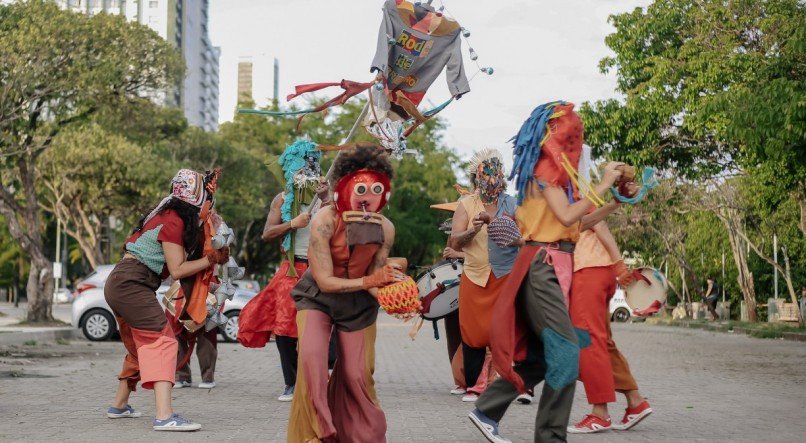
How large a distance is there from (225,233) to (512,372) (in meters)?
4.44

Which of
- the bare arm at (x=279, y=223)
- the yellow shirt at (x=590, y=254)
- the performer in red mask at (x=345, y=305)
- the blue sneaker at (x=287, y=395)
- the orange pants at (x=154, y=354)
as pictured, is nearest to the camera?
the performer in red mask at (x=345, y=305)

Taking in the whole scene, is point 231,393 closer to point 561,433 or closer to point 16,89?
point 561,433

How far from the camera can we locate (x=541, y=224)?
266 inches

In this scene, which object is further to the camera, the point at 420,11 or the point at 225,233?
the point at 225,233

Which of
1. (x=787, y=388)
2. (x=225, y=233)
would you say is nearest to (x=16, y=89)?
(x=225, y=233)

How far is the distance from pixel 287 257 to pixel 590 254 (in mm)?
3429

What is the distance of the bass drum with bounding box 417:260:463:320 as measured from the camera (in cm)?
1067

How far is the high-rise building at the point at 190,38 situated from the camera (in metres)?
136

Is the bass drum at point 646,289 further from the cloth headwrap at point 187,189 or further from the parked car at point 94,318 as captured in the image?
the parked car at point 94,318

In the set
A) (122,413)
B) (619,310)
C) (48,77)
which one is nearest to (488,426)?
(122,413)

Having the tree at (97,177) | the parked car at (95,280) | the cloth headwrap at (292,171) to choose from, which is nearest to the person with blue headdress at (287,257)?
the cloth headwrap at (292,171)

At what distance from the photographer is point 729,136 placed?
19.8 metres

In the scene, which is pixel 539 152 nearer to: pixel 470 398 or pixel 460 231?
pixel 460 231

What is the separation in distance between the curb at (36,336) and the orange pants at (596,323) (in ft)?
45.1
